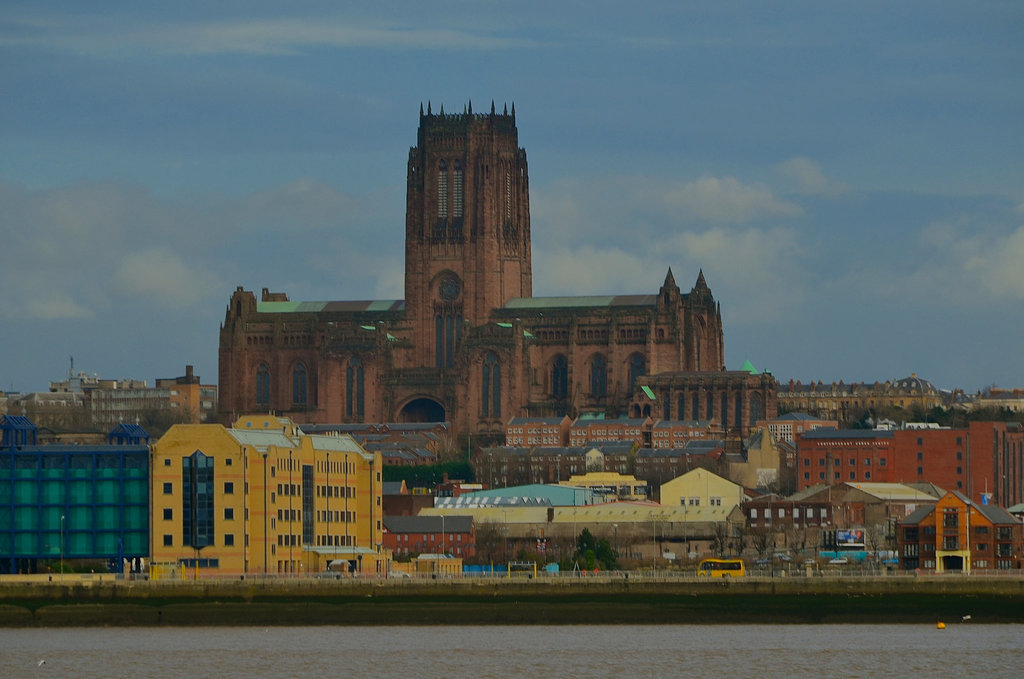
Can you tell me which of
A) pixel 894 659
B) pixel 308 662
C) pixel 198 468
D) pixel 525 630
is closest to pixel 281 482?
pixel 198 468

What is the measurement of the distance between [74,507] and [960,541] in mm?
43809

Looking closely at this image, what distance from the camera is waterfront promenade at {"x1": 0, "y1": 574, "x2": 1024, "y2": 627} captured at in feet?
390

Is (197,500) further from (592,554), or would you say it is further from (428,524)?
(428,524)

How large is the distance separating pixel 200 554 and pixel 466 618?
19628mm

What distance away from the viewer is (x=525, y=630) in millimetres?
116438

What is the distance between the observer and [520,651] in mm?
107125

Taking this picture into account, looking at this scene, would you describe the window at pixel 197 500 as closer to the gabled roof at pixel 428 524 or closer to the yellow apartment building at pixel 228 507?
the yellow apartment building at pixel 228 507

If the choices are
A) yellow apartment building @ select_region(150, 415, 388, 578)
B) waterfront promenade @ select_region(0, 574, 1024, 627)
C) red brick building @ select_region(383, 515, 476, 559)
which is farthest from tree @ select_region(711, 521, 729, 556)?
waterfront promenade @ select_region(0, 574, 1024, 627)

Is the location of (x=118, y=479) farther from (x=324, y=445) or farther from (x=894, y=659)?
(x=894, y=659)

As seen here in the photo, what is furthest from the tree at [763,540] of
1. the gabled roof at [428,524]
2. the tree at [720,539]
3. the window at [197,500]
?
the window at [197,500]

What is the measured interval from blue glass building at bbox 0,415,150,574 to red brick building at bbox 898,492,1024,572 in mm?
38538

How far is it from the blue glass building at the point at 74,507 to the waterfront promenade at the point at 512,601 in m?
9.78

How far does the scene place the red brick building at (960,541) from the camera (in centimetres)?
13988

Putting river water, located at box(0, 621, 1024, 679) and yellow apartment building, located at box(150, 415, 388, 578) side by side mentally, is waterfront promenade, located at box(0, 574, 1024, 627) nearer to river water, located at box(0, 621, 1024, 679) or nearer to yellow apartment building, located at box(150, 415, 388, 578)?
river water, located at box(0, 621, 1024, 679)
